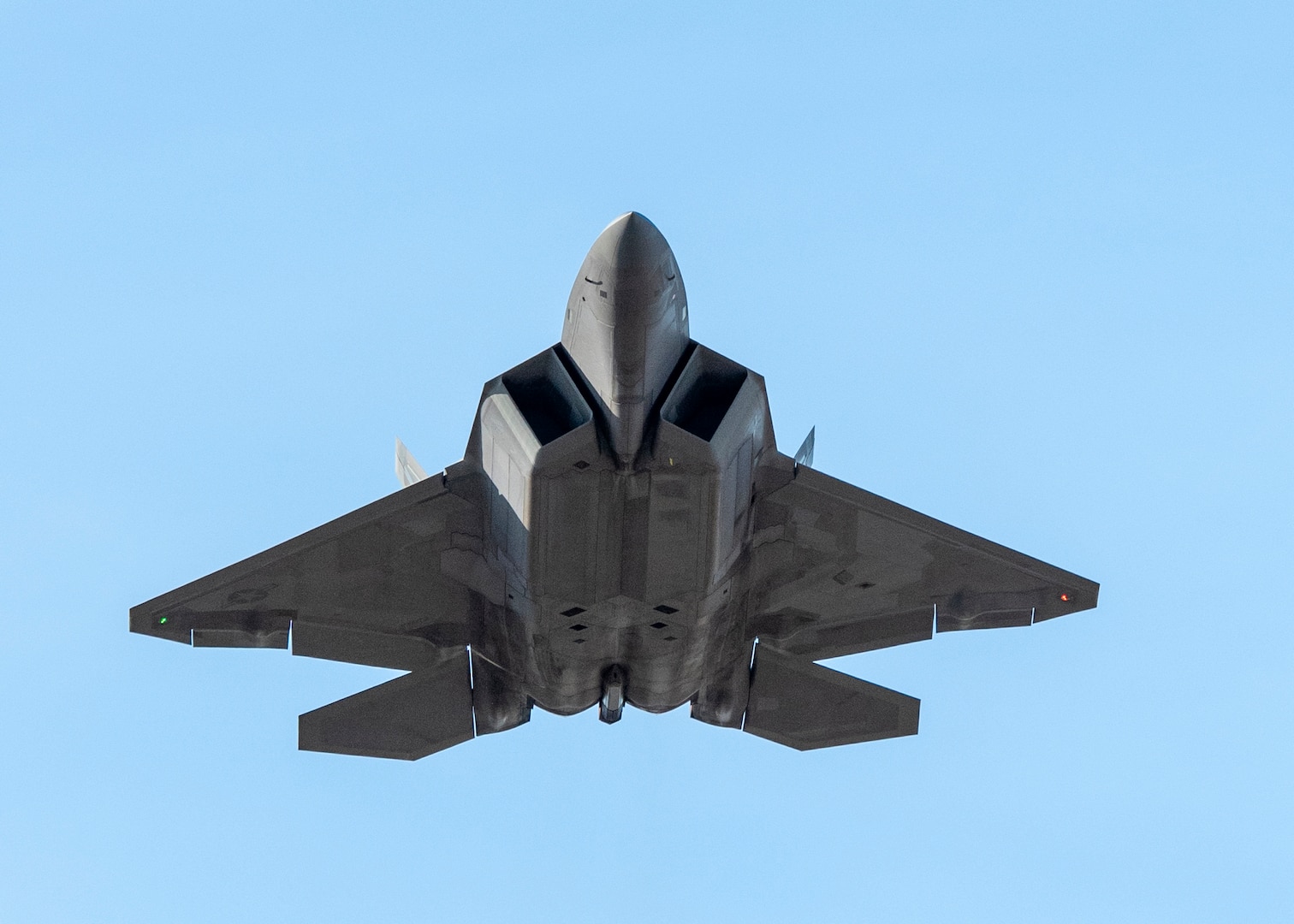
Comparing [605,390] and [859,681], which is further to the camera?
[859,681]

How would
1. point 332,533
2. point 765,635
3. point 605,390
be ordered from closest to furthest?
point 605,390
point 332,533
point 765,635

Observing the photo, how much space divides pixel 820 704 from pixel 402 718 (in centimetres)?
578

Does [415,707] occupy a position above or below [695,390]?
below

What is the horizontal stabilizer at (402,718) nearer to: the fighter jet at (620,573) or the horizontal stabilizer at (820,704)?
the fighter jet at (620,573)

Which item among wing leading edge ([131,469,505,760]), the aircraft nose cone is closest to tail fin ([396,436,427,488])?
wing leading edge ([131,469,505,760])

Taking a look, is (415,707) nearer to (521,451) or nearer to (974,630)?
(521,451)

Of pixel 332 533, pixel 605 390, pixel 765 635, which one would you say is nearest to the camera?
pixel 605 390

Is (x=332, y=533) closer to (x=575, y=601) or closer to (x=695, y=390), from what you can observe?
(x=575, y=601)

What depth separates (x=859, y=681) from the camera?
27.0m

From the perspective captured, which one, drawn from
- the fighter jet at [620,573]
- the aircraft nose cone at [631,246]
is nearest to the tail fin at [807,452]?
the fighter jet at [620,573]

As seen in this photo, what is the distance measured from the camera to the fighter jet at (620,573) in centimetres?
2233

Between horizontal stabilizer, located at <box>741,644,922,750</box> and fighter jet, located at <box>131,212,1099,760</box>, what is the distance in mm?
27

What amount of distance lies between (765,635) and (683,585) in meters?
3.87

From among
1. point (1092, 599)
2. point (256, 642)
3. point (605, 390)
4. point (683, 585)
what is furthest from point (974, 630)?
point (256, 642)
